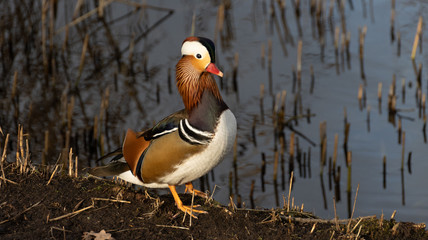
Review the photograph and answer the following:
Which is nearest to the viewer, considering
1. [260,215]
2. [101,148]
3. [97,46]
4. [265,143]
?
[260,215]

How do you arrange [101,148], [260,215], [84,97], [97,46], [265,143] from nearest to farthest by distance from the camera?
[260,215] < [101,148] < [265,143] < [84,97] < [97,46]

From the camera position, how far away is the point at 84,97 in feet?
32.7

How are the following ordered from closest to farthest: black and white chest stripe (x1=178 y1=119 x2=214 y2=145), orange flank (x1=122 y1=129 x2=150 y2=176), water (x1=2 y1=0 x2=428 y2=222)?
black and white chest stripe (x1=178 y1=119 x2=214 y2=145) → orange flank (x1=122 y1=129 x2=150 y2=176) → water (x1=2 y1=0 x2=428 y2=222)

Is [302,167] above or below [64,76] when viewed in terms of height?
below

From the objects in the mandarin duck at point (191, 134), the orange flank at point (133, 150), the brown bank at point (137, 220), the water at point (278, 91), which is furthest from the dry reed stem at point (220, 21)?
the brown bank at point (137, 220)

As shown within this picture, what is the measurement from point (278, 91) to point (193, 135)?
5500mm

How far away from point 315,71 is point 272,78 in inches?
29.8

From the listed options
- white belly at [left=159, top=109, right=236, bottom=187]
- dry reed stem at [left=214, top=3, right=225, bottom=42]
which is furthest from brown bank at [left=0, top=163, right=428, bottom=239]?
dry reed stem at [left=214, top=3, right=225, bottom=42]

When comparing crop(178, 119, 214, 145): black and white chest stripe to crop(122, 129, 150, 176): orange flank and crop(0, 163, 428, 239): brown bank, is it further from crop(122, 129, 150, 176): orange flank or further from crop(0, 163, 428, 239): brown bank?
crop(0, 163, 428, 239): brown bank

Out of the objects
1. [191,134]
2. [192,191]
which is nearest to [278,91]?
[192,191]

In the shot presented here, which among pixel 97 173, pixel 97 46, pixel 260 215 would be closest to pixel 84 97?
pixel 97 46

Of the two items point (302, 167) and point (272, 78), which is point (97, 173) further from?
point (272, 78)

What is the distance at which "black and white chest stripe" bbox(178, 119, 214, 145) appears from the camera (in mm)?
4395

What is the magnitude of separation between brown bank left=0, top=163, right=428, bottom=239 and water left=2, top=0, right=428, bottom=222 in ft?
9.40
